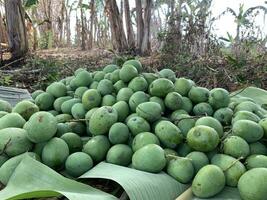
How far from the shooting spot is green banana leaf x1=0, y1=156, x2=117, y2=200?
98 cm

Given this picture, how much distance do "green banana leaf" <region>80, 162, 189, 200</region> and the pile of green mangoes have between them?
4 cm

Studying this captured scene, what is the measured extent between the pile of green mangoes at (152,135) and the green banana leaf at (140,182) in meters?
0.04

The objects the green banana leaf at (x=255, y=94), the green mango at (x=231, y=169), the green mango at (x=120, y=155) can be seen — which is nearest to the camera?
the green mango at (x=231, y=169)

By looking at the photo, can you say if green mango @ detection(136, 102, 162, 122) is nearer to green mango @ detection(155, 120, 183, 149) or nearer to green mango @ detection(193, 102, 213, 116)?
green mango @ detection(155, 120, 183, 149)

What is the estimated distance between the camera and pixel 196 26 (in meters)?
6.01

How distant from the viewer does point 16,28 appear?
239 inches

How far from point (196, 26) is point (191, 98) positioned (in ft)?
15.5

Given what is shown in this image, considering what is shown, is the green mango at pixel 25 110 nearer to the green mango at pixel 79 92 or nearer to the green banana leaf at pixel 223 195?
the green mango at pixel 79 92

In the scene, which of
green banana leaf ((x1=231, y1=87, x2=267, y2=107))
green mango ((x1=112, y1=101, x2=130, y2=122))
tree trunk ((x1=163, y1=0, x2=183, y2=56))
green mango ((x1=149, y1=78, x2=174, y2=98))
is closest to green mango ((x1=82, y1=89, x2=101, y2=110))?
green mango ((x1=112, y1=101, x2=130, y2=122))

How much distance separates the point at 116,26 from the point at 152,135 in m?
6.86

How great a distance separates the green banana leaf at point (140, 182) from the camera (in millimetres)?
1023

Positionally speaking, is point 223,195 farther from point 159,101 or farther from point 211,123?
point 159,101

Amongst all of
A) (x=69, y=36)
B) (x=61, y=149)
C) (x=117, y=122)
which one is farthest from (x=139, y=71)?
(x=69, y=36)

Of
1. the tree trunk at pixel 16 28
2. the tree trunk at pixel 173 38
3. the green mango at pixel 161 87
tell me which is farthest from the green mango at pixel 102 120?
the tree trunk at pixel 16 28
